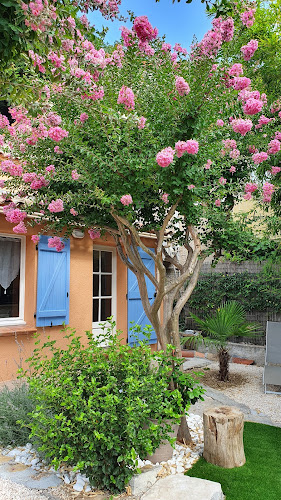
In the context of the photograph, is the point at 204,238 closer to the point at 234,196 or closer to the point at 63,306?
the point at 234,196

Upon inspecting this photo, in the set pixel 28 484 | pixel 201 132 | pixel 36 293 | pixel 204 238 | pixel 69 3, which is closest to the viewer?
pixel 69 3

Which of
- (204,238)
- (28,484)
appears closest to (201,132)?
(204,238)

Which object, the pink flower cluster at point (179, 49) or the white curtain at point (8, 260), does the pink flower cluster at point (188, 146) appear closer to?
the pink flower cluster at point (179, 49)

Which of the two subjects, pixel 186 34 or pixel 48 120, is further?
pixel 186 34

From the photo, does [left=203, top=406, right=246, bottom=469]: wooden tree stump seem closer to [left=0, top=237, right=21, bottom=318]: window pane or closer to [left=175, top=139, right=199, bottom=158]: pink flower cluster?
[left=175, top=139, right=199, bottom=158]: pink flower cluster

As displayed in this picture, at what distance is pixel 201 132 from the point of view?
11.3 feet

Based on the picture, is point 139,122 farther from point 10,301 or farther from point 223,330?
point 223,330

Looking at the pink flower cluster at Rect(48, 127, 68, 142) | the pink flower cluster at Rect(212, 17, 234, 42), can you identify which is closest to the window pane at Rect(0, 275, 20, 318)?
the pink flower cluster at Rect(48, 127, 68, 142)

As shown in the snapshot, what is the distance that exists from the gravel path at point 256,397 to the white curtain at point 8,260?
391 cm

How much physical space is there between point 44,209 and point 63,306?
7.79 feet

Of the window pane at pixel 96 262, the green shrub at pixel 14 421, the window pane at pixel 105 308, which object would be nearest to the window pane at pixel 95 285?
the window pane at pixel 96 262

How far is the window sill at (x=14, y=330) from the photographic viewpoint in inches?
219

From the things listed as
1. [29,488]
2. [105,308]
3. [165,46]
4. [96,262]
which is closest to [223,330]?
[105,308]

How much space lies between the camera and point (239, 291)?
985 cm
